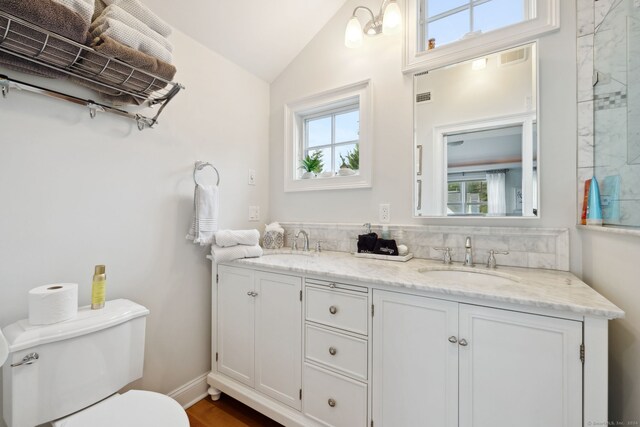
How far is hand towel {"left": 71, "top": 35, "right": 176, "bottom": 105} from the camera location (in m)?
1.04

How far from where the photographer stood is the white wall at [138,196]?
108 centimetres

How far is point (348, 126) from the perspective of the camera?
79.1 inches

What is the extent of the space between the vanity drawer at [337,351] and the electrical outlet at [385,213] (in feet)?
2.62

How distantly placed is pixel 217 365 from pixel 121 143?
140cm

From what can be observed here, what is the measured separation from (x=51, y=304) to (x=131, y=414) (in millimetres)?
496

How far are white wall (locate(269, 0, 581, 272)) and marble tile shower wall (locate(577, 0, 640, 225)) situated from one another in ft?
0.12

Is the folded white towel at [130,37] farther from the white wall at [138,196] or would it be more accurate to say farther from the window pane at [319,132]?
the window pane at [319,132]

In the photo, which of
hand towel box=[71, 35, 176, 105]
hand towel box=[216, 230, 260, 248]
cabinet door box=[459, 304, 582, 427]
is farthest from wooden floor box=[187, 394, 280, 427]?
hand towel box=[71, 35, 176, 105]

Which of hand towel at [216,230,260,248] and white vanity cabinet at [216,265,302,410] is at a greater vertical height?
hand towel at [216,230,260,248]

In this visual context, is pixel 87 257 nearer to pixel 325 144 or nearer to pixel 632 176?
pixel 325 144

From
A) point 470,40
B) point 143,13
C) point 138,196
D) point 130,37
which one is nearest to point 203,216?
point 138,196

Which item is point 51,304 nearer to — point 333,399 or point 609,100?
point 333,399

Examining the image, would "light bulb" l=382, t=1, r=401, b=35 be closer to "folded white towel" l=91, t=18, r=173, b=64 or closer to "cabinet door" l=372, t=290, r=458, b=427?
"folded white towel" l=91, t=18, r=173, b=64

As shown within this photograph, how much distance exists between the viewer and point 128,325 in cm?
115
